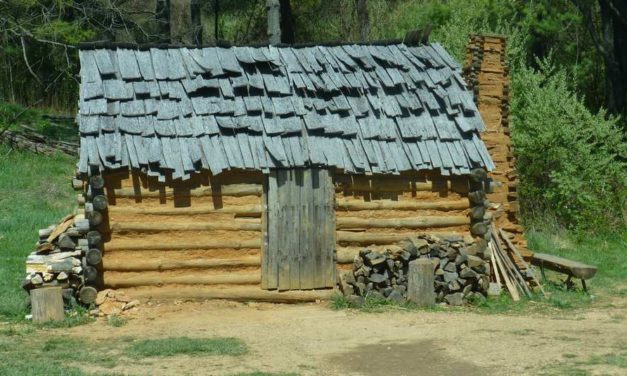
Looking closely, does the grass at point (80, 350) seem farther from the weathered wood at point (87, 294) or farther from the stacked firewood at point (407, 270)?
the stacked firewood at point (407, 270)

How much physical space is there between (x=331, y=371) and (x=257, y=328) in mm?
2337

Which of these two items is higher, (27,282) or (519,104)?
(519,104)

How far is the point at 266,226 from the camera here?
42.5 ft

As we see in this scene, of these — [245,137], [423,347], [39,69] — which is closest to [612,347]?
[423,347]

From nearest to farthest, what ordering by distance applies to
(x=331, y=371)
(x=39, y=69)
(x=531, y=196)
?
(x=331, y=371) < (x=531, y=196) < (x=39, y=69)

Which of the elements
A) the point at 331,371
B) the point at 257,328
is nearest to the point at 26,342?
the point at 257,328

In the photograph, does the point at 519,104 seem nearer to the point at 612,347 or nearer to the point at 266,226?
the point at 266,226

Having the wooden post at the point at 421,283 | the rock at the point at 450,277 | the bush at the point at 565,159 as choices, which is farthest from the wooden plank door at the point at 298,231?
the bush at the point at 565,159

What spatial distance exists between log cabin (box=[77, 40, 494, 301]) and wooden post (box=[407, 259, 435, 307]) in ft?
2.74

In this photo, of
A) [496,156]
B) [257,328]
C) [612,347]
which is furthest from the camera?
[496,156]

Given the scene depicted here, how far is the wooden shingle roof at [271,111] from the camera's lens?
1267 cm

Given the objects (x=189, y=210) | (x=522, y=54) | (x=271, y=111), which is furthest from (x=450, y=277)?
(x=522, y=54)

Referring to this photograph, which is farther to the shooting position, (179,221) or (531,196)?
(531,196)

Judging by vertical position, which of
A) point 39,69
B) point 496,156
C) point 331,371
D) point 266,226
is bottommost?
point 331,371
